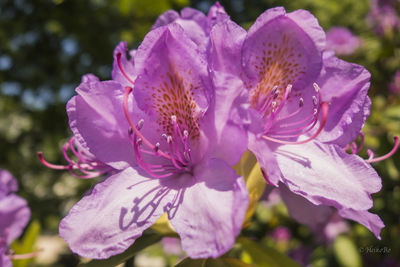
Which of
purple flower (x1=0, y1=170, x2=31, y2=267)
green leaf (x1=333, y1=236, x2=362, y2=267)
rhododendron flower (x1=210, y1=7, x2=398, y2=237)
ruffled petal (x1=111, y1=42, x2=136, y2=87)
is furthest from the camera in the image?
green leaf (x1=333, y1=236, x2=362, y2=267)

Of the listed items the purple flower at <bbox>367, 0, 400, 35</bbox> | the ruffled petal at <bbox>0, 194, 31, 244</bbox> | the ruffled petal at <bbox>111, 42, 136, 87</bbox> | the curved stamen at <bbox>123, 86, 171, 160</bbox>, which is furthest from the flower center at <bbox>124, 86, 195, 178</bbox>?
the purple flower at <bbox>367, 0, 400, 35</bbox>

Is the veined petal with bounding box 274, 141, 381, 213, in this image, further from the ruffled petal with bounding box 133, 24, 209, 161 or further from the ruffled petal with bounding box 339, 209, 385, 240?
the ruffled petal with bounding box 133, 24, 209, 161

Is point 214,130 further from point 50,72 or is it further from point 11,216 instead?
point 50,72

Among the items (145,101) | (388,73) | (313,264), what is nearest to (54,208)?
(313,264)

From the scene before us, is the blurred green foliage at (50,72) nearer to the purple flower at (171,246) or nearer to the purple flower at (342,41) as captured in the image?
the purple flower at (342,41)

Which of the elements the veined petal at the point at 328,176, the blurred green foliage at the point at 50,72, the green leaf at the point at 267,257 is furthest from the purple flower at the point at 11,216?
the blurred green foliage at the point at 50,72

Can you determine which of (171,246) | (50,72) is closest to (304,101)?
(171,246)
